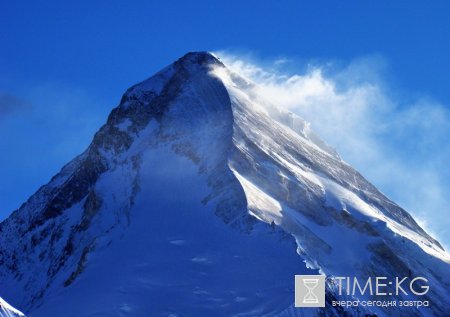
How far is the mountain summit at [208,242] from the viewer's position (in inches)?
6147

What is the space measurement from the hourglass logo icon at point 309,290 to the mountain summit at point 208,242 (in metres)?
1.06

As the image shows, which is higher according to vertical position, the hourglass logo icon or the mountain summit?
the mountain summit

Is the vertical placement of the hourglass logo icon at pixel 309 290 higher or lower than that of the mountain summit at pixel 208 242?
lower

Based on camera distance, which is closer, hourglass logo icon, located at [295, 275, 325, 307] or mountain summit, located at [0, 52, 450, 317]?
hourglass logo icon, located at [295, 275, 325, 307]

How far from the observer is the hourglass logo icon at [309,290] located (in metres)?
151

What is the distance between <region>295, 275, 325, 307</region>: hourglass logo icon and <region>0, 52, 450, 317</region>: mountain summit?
106 cm

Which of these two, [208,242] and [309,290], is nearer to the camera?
[309,290]

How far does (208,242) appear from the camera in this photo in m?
167

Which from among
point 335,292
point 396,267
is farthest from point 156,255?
point 396,267

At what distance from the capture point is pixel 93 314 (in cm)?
15300

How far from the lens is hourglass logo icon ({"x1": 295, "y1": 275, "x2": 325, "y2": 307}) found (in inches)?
5935

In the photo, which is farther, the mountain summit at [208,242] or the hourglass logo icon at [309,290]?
the mountain summit at [208,242]

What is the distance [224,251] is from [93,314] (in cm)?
2026

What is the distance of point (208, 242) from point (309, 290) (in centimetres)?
1869
